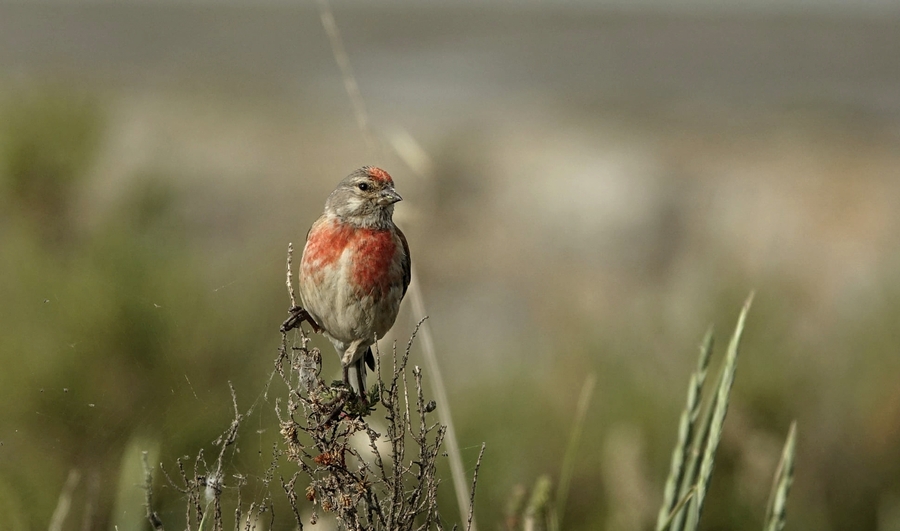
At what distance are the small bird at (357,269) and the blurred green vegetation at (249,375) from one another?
1.86 feet

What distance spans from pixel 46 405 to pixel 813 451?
3994 millimetres

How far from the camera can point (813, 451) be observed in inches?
252

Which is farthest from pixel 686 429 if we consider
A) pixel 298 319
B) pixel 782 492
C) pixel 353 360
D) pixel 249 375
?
pixel 249 375

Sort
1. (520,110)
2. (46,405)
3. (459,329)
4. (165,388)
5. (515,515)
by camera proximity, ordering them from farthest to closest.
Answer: (520,110) < (459,329) < (46,405) < (165,388) < (515,515)

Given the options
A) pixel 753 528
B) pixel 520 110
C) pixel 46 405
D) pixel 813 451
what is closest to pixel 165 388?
pixel 46 405

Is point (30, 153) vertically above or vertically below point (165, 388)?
above

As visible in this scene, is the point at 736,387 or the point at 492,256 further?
the point at 492,256

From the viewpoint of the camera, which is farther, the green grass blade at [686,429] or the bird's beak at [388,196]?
the bird's beak at [388,196]

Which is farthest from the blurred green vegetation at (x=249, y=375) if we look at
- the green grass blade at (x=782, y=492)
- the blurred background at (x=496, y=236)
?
the green grass blade at (x=782, y=492)

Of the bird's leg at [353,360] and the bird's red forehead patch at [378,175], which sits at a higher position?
the bird's red forehead patch at [378,175]

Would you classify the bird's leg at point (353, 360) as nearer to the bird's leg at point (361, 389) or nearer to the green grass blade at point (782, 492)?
the bird's leg at point (361, 389)

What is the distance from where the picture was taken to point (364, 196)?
3240 millimetres

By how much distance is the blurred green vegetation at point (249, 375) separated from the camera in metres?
4.39

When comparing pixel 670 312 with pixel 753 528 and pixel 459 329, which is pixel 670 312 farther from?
pixel 459 329
